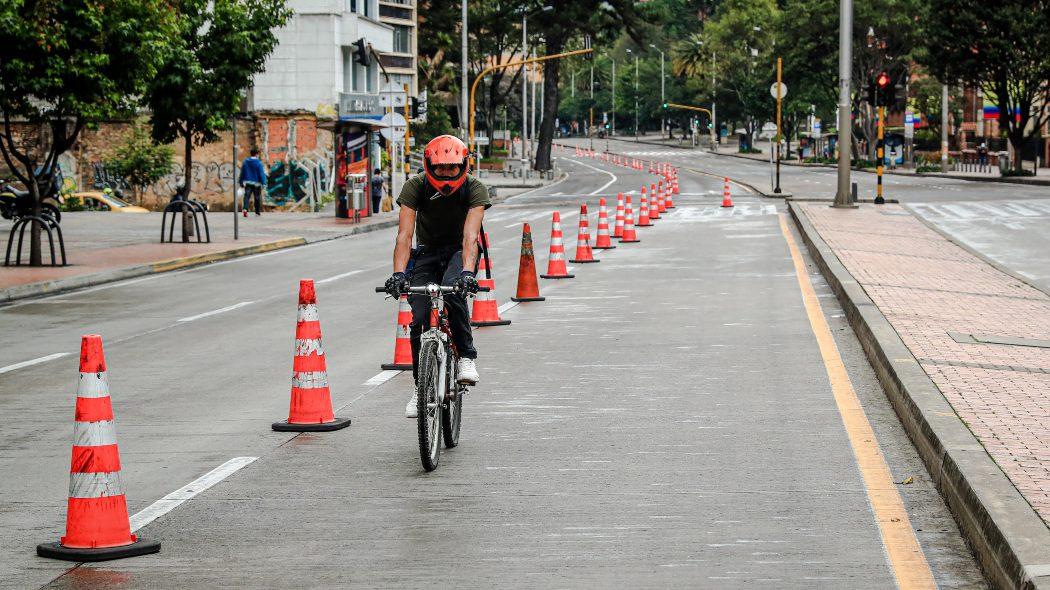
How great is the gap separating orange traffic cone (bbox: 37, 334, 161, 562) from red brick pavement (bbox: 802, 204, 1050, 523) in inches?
155

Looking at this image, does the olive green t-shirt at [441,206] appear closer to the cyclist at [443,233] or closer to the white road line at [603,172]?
the cyclist at [443,233]

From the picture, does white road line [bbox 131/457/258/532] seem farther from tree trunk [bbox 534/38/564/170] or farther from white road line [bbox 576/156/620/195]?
tree trunk [bbox 534/38/564/170]

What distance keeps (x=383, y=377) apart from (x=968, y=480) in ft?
19.2

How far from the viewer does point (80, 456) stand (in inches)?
248

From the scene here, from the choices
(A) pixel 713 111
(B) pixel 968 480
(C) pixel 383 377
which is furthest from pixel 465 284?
(A) pixel 713 111

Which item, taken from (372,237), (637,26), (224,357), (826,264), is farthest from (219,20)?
(637,26)

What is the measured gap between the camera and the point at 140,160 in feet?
149

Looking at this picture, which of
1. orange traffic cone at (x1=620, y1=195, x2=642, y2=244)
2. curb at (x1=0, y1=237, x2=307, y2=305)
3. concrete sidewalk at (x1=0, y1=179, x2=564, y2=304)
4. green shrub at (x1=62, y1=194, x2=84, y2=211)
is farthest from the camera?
green shrub at (x1=62, y1=194, x2=84, y2=211)

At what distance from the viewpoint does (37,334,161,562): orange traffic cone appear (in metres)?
6.25

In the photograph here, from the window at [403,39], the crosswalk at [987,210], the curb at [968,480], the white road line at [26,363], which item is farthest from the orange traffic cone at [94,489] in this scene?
the window at [403,39]

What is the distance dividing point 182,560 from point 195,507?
986mm

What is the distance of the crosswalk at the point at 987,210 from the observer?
36.9m

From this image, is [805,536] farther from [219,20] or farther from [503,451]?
[219,20]

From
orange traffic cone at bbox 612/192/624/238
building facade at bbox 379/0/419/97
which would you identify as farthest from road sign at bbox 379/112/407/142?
building facade at bbox 379/0/419/97
